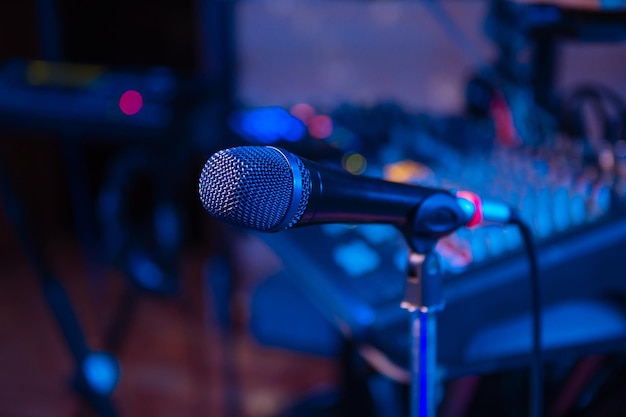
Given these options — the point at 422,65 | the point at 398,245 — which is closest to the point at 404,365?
the point at 398,245

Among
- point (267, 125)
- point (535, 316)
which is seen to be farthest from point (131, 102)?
point (535, 316)

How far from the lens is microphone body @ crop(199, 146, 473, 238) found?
0.41 metres

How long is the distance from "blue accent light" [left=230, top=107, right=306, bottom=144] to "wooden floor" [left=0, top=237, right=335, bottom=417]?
0.66 m

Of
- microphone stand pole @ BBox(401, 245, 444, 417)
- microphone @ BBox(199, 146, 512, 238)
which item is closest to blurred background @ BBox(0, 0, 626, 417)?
microphone stand pole @ BBox(401, 245, 444, 417)

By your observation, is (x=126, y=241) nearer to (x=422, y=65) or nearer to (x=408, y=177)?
(x=408, y=177)

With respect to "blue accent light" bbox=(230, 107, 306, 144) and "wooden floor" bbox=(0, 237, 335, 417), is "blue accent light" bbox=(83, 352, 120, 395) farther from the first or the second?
"blue accent light" bbox=(230, 107, 306, 144)

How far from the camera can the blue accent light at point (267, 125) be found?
3.84 ft

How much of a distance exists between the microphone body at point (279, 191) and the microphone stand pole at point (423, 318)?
0.31ft

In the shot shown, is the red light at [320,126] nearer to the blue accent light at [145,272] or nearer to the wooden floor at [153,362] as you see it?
the blue accent light at [145,272]

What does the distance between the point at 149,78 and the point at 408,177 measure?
0.56 meters

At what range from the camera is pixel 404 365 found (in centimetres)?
67

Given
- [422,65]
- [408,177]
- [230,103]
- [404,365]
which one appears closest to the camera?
[404,365]

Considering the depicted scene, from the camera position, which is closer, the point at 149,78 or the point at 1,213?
the point at 149,78

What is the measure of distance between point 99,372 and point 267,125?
1.98 feet
